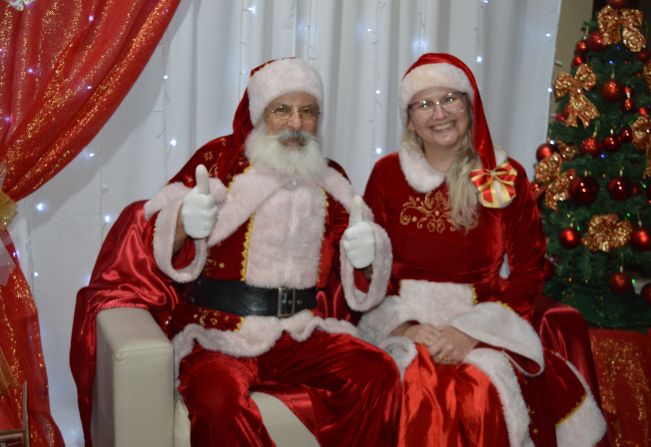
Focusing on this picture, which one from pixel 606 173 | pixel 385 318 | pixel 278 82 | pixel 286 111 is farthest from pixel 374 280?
pixel 606 173

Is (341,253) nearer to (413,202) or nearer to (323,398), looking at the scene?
(413,202)

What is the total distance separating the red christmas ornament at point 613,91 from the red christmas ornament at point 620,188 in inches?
14.1

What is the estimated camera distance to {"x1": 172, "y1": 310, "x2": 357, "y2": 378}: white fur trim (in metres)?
2.63

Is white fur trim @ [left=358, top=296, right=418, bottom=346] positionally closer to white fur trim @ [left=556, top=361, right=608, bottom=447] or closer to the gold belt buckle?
the gold belt buckle

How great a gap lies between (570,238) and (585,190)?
0.77 feet

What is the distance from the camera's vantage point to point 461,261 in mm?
2832

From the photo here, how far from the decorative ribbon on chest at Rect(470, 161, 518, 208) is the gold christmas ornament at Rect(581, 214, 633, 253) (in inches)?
31.8

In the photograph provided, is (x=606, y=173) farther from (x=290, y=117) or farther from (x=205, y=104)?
(x=205, y=104)

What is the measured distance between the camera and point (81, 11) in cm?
302

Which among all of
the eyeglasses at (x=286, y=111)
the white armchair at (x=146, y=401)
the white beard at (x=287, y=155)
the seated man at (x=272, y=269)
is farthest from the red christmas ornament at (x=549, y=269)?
the white armchair at (x=146, y=401)

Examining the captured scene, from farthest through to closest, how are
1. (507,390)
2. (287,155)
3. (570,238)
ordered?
(570,238), (287,155), (507,390)

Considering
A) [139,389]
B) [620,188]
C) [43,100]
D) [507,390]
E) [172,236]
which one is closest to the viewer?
[139,389]

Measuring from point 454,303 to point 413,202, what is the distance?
412 millimetres

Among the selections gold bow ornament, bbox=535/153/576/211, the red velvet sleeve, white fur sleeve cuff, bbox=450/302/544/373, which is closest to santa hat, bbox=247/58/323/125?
the red velvet sleeve
